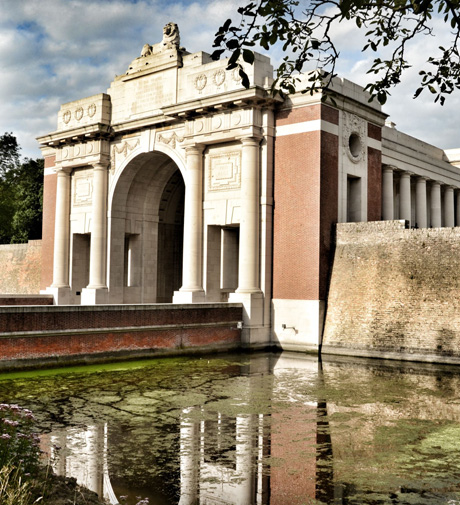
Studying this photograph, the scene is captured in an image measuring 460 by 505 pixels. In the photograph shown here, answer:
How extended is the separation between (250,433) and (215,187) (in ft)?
51.9

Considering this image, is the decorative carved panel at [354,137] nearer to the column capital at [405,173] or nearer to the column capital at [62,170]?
the column capital at [405,173]

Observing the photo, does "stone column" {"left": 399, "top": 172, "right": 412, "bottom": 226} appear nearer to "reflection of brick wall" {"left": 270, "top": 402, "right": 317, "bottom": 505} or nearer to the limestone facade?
the limestone facade

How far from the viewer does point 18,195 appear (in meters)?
50.2

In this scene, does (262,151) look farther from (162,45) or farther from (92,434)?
(92,434)

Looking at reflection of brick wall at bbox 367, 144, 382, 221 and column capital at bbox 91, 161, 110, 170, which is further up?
column capital at bbox 91, 161, 110, 170

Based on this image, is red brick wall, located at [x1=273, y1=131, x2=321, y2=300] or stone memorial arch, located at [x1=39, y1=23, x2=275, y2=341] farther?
stone memorial arch, located at [x1=39, y1=23, x2=275, y2=341]

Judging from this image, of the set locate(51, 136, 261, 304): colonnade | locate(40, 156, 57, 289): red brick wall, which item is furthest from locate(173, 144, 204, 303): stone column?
locate(40, 156, 57, 289): red brick wall

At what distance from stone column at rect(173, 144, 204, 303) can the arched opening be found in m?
3.38

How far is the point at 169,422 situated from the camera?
34.4ft

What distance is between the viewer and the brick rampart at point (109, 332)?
16.3 m

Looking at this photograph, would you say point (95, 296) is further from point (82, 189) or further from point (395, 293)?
point (395, 293)

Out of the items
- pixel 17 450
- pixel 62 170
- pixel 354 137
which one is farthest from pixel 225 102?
pixel 17 450

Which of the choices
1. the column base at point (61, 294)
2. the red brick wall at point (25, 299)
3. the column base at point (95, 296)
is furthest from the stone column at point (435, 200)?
the red brick wall at point (25, 299)

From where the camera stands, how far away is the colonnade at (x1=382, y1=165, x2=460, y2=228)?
29.5 meters
